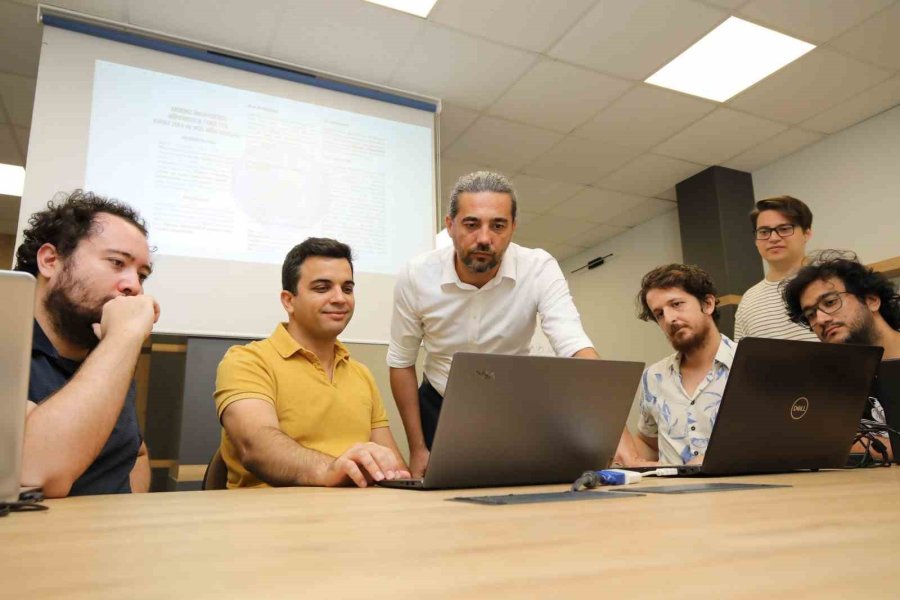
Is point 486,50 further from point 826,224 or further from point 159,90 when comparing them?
point 826,224

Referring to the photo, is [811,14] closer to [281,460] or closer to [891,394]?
[891,394]

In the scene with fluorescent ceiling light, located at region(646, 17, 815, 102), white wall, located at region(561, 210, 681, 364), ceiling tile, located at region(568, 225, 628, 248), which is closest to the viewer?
fluorescent ceiling light, located at region(646, 17, 815, 102)

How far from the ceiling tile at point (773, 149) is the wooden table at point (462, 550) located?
3.74 metres

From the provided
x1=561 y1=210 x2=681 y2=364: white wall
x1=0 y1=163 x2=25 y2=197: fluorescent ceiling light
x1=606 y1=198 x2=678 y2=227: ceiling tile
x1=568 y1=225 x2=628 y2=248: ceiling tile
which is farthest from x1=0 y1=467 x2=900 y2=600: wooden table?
x1=568 y1=225 x2=628 y2=248: ceiling tile

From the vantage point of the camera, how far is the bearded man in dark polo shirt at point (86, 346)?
34.1 inches

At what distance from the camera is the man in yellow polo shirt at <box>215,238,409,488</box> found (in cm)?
108

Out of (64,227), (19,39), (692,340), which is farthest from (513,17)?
(19,39)

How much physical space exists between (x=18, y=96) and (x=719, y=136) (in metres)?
3.93

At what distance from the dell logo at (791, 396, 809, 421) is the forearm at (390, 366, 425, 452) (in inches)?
39.4

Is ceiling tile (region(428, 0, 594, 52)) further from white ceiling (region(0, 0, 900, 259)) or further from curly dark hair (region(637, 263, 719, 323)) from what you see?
curly dark hair (region(637, 263, 719, 323))

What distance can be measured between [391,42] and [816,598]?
2.93 meters

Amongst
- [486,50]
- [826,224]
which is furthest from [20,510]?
[826,224]

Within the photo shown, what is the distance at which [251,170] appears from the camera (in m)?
2.83

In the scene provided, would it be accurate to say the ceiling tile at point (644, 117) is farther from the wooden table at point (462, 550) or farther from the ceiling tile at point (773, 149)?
the wooden table at point (462, 550)
